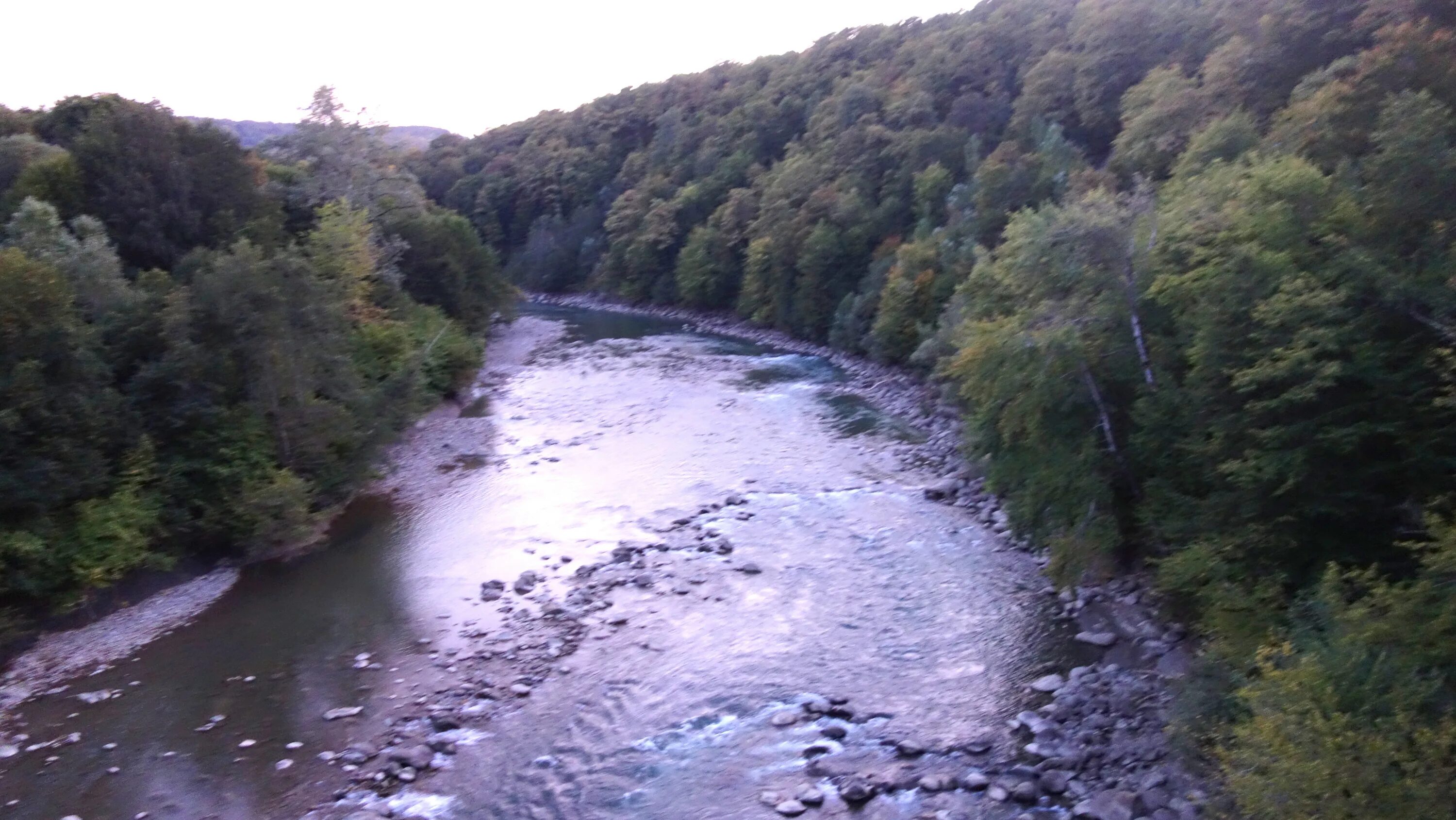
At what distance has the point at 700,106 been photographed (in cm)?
8631

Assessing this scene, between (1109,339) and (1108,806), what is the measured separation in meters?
8.91

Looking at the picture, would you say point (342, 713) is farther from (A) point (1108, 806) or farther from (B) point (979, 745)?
(A) point (1108, 806)

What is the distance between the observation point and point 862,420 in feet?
106

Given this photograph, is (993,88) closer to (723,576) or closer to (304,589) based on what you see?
(723,576)

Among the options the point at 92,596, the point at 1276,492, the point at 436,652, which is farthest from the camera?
the point at 92,596

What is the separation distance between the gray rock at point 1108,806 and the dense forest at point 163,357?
18.0 m

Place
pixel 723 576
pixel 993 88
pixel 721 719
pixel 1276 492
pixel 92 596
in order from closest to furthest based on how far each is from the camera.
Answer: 1. pixel 1276 492
2. pixel 721 719
3. pixel 92 596
4. pixel 723 576
5. pixel 993 88

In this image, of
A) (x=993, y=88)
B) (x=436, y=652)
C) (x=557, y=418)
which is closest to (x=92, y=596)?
(x=436, y=652)

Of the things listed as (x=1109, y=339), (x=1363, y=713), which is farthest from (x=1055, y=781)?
(x=1109, y=339)

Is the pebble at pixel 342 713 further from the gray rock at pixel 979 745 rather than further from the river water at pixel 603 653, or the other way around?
the gray rock at pixel 979 745

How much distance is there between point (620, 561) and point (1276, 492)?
13.0 meters

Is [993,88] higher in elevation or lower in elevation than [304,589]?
higher

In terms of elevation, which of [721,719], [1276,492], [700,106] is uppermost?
[700,106]

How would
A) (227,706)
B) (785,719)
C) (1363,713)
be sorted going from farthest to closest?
(227,706), (785,719), (1363,713)
